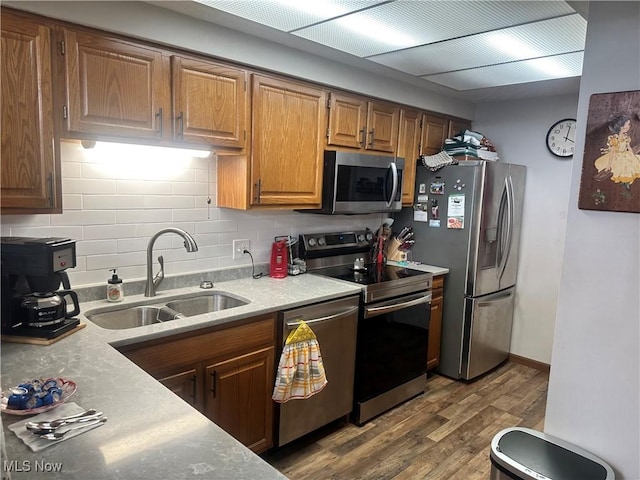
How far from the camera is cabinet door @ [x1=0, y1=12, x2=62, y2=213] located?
1.66m

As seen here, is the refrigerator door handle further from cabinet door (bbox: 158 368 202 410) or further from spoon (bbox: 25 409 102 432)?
spoon (bbox: 25 409 102 432)

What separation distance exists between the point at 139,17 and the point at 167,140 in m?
0.53

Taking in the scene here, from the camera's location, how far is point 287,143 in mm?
2631

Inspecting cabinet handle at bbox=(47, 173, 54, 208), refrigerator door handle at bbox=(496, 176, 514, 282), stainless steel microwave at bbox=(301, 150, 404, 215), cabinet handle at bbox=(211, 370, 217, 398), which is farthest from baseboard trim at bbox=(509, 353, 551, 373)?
cabinet handle at bbox=(47, 173, 54, 208)

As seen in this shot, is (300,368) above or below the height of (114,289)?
below

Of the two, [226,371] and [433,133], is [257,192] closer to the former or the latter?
[226,371]

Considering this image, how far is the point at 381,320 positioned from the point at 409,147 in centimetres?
140

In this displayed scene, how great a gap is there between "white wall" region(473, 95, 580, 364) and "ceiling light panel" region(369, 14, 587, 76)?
1289 mm

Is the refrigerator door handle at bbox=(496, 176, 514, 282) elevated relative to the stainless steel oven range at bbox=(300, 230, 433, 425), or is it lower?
elevated

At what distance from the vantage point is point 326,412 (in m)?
2.59

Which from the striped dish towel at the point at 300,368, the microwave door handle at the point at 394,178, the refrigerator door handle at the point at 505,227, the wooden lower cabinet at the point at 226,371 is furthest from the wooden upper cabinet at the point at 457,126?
the wooden lower cabinet at the point at 226,371

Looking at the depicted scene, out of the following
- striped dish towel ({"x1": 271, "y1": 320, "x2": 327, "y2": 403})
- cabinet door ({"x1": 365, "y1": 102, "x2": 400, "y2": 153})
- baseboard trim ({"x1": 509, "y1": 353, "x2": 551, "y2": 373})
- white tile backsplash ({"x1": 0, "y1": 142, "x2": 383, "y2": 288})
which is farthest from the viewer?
baseboard trim ({"x1": 509, "y1": 353, "x2": 551, "y2": 373})

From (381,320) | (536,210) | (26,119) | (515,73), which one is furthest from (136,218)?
(536,210)

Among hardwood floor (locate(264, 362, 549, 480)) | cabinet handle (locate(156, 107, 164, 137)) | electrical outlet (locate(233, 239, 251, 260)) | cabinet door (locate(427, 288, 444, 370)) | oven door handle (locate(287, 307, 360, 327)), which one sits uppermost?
cabinet handle (locate(156, 107, 164, 137))
